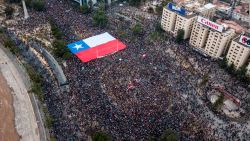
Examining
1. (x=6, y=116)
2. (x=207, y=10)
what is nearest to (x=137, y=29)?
(x=207, y=10)

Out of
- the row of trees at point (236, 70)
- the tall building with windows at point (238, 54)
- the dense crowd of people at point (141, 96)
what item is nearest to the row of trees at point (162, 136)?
the dense crowd of people at point (141, 96)

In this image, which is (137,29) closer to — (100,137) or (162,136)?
(162,136)

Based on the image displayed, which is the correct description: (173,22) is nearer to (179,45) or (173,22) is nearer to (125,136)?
(179,45)

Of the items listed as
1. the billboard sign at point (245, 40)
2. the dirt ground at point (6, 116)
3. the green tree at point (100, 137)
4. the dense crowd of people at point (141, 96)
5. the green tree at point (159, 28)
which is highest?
the billboard sign at point (245, 40)

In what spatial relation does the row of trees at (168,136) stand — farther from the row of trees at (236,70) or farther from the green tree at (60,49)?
the green tree at (60,49)

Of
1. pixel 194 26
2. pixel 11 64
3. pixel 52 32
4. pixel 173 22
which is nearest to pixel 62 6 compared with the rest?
pixel 52 32

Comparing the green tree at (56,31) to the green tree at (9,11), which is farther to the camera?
the green tree at (9,11)

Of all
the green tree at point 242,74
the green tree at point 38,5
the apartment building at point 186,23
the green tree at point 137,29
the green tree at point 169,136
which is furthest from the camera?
the green tree at point 38,5

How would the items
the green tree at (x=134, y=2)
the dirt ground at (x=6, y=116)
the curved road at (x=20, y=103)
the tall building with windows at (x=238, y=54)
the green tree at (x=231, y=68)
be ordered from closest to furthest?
the dirt ground at (x=6, y=116) → the curved road at (x=20, y=103) → the tall building with windows at (x=238, y=54) → the green tree at (x=231, y=68) → the green tree at (x=134, y=2)
